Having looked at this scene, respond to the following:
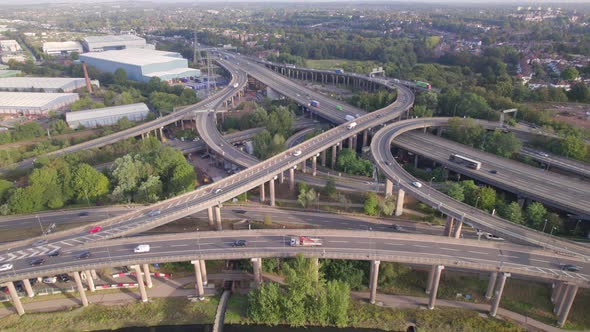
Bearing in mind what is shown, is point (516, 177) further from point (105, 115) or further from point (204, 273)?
point (105, 115)

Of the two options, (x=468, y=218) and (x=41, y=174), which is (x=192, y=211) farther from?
(x=468, y=218)

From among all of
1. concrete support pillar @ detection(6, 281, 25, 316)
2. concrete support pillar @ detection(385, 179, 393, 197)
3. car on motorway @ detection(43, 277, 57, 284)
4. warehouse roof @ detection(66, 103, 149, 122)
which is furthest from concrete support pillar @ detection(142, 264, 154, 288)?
warehouse roof @ detection(66, 103, 149, 122)

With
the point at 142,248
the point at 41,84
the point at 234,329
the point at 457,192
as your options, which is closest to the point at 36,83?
the point at 41,84

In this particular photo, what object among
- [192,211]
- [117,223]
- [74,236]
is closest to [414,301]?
[192,211]

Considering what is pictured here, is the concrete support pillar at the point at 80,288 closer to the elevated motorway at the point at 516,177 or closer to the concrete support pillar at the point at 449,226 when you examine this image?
the concrete support pillar at the point at 449,226

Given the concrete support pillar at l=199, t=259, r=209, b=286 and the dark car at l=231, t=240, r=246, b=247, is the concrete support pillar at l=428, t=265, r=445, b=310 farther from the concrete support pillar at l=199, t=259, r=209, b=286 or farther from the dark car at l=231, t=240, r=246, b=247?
the concrete support pillar at l=199, t=259, r=209, b=286

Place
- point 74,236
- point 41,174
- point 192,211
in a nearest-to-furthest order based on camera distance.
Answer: point 74,236 < point 192,211 < point 41,174
